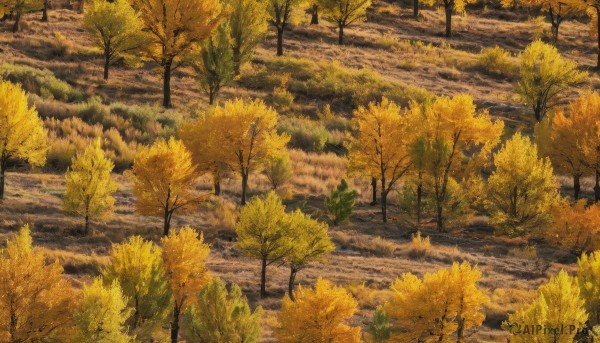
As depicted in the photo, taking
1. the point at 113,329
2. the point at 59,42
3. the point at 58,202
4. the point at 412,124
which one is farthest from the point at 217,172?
the point at 59,42

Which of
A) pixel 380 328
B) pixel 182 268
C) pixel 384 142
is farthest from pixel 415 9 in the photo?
pixel 182 268

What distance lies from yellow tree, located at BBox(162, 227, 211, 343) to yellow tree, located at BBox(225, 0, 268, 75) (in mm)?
35890

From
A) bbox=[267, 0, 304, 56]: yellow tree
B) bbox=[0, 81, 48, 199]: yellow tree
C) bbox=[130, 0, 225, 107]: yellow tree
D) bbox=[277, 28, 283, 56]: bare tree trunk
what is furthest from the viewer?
bbox=[277, 28, 283, 56]: bare tree trunk

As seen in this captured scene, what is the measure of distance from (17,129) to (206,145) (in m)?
10.2

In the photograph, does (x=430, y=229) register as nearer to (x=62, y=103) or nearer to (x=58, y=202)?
(x=58, y=202)

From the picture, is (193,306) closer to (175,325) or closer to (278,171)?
(175,325)

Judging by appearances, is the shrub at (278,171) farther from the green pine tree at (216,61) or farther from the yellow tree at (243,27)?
the yellow tree at (243,27)

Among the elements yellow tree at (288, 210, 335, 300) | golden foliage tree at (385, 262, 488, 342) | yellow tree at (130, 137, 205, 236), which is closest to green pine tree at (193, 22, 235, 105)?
yellow tree at (130, 137, 205, 236)

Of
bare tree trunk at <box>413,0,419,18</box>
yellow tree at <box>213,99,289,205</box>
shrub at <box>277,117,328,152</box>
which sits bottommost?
shrub at <box>277,117,328,152</box>

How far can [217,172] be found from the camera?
46750 millimetres

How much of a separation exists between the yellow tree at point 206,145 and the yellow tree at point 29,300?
57.5ft

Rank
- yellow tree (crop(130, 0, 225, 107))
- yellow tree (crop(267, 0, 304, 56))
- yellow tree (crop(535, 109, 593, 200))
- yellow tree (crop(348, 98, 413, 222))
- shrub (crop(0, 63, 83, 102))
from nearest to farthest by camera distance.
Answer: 1. yellow tree (crop(348, 98, 413, 222))
2. yellow tree (crop(535, 109, 593, 200))
3. yellow tree (crop(130, 0, 225, 107))
4. shrub (crop(0, 63, 83, 102))
5. yellow tree (crop(267, 0, 304, 56))

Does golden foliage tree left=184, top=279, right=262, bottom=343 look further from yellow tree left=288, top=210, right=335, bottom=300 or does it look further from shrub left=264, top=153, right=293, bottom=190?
shrub left=264, top=153, right=293, bottom=190

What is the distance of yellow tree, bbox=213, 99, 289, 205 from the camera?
45438 millimetres
